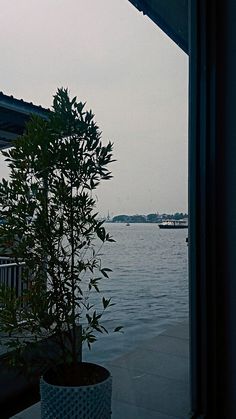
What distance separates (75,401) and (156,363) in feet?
4.75

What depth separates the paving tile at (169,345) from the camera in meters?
2.89

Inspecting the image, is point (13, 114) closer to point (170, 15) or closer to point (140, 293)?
point (170, 15)

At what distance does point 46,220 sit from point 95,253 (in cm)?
24

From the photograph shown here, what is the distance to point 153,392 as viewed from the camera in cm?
218

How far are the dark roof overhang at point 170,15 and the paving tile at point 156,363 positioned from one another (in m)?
2.10

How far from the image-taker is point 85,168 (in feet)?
4.88

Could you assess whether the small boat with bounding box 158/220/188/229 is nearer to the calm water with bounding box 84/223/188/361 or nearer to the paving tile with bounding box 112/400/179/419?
the calm water with bounding box 84/223/188/361

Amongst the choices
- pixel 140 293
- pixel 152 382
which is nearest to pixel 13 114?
pixel 152 382

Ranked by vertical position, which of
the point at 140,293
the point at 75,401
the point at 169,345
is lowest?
the point at 140,293

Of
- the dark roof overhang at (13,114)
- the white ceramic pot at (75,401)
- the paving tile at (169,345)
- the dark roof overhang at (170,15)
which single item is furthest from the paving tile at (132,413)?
the dark roof overhang at (170,15)

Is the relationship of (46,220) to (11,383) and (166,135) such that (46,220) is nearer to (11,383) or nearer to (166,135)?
(166,135)

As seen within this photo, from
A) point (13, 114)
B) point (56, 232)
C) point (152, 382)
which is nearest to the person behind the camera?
point (56, 232)

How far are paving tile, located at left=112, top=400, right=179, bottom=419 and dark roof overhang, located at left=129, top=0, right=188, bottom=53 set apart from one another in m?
2.19

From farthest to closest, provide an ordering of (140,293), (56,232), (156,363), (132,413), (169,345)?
(140,293) < (169,345) < (156,363) < (132,413) < (56,232)
